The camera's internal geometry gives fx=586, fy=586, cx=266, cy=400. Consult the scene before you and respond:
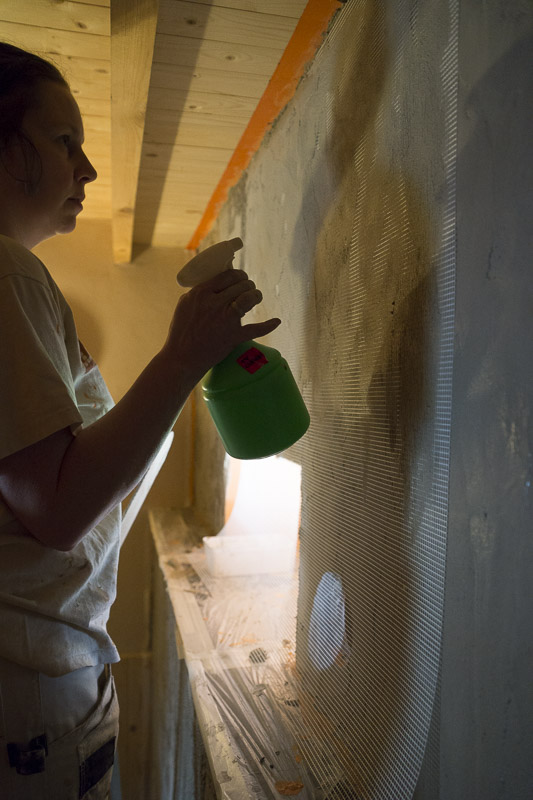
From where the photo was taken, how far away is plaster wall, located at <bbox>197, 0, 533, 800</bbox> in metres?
0.69

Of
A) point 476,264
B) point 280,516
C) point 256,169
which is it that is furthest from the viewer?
point 280,516

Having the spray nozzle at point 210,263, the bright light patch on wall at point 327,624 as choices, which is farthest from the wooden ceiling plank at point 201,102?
the bright light patch on wall at point 327,624

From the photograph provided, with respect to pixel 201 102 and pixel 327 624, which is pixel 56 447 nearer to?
pixel 327 624

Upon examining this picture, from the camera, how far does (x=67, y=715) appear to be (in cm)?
78

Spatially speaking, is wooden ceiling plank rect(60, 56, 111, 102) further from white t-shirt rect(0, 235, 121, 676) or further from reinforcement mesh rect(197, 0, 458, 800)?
white t-shirt rect(0, 235, 121, 676)

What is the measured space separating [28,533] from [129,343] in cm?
246

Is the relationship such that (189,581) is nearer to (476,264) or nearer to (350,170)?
(350,170)

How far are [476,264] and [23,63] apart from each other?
66 cm

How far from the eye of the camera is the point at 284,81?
144cm

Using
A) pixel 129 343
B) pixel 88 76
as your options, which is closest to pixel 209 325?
pixel 88 76

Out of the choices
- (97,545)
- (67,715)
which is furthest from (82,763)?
(97,545)

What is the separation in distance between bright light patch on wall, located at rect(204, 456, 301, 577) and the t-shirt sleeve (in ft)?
4.82

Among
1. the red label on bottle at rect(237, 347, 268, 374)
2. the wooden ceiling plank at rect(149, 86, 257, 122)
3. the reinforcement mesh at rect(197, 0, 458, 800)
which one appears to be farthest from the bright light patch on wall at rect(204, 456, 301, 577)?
the red label on bottle at rect(237, 347, 268, 374)

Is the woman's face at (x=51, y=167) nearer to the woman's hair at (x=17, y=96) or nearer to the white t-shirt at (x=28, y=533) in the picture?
the woman's hair at (x=17, y=96)
